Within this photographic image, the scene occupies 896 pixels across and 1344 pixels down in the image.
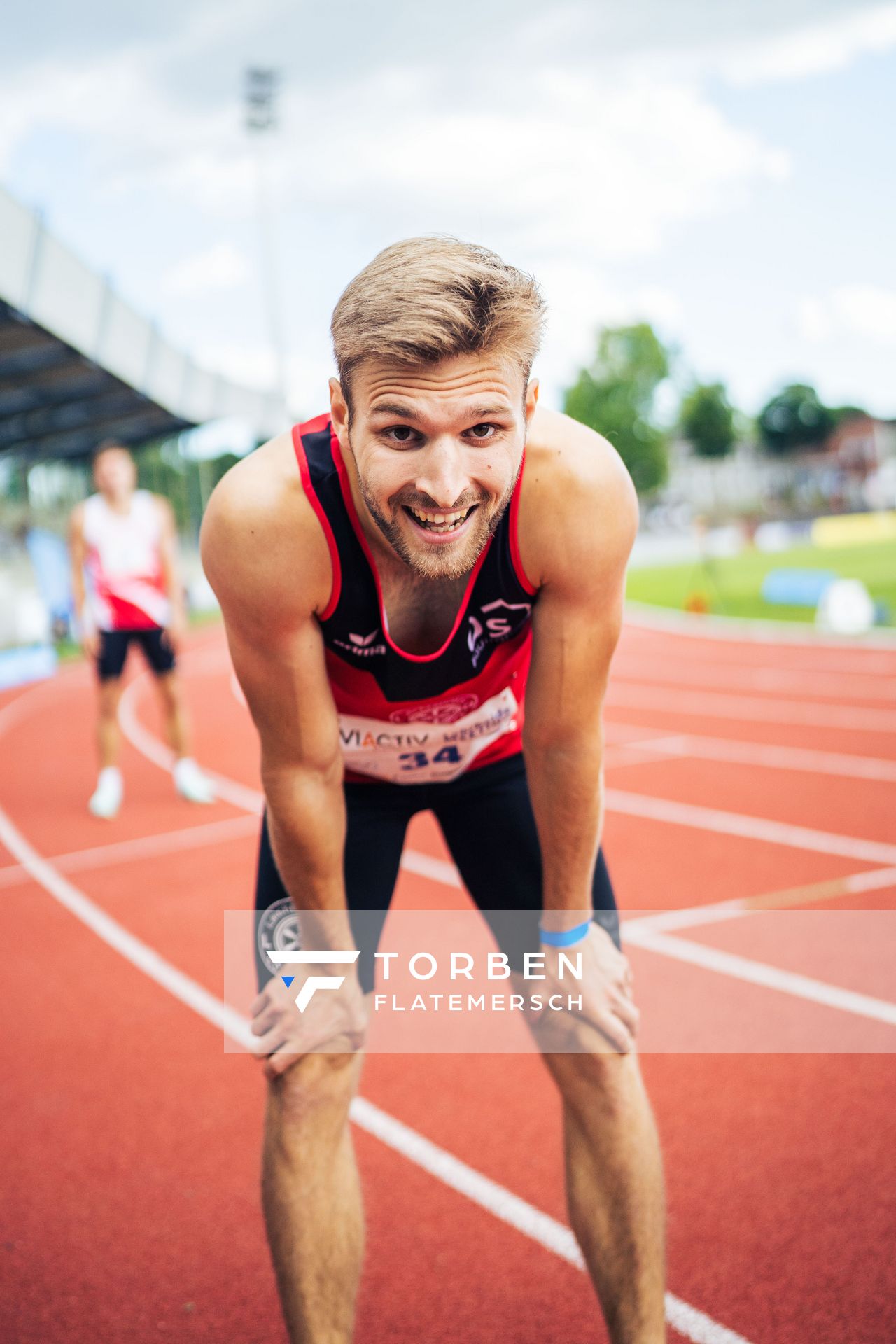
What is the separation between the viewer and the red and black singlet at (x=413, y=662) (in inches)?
70.3

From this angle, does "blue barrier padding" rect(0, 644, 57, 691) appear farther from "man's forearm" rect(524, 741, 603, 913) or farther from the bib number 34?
"man's forearm" rect(524, 741, 603, 913)

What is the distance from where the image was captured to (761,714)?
9.08m

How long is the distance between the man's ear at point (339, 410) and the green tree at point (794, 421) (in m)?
93.6

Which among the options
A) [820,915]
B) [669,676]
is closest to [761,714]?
[669,676]

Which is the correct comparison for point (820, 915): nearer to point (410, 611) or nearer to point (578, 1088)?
point (578, 1088)

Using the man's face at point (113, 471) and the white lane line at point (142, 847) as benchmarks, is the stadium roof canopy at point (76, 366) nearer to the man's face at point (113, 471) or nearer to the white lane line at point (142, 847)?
the man's face at point (113, 471)

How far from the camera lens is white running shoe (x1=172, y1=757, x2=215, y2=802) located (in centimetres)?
673

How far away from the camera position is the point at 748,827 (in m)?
5.77

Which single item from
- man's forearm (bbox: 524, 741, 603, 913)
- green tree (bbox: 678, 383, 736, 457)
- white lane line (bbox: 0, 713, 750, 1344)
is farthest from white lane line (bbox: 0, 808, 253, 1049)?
green tree (bbox: 678, 383, 736, 457)

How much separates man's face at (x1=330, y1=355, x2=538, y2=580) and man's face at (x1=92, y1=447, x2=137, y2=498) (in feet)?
15.1

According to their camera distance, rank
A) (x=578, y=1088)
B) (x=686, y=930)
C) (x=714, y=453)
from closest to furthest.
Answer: (x=578, y=1088) < (x=686, y=930) < (x=714, y=453)

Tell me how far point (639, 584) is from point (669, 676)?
17.0 m

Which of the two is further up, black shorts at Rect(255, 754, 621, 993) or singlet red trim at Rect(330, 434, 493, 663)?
singlet red trim at Rect(330, 434, 493, 663)

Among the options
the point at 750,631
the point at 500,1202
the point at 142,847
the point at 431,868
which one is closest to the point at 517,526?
the point at 500,1202
